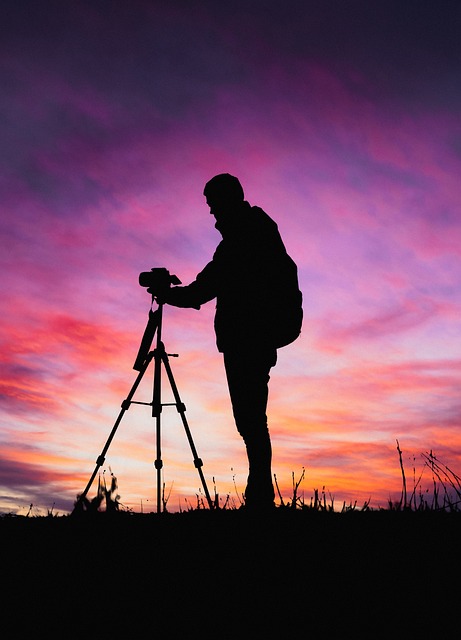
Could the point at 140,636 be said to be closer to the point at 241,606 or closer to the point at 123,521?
the point at 241,606

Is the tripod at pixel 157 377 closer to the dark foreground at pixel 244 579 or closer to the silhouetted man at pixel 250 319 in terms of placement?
the silhouetted man at pixel 250 319

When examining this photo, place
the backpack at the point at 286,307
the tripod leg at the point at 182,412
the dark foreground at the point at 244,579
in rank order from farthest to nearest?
the tripod leg at the point at 182,412, the backpack at the point at 286,307, the dark foreground at the point at 244,579

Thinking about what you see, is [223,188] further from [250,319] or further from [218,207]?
[250,319]

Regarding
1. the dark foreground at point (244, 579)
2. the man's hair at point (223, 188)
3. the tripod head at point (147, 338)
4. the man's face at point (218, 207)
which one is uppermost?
the man's hair at point (223, 188)

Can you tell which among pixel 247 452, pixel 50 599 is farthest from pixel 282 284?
pixel 50 599

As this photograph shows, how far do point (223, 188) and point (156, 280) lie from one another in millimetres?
1395

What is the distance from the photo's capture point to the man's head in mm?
7094

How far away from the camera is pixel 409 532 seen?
17.9ft

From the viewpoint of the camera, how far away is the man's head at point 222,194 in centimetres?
709

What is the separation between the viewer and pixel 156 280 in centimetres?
761

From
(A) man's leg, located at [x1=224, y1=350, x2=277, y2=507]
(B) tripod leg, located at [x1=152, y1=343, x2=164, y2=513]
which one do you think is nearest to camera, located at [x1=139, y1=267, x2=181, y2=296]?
(B) tripod leg, located at [x1=152, y1=343, x2=164, y2=513]

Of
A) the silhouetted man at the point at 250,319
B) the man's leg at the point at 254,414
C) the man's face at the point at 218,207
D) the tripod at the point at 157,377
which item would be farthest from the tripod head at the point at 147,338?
the man's face at the point at 218,207

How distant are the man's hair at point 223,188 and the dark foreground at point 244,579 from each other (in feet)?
11.4

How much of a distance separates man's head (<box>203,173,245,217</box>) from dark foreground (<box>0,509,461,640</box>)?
11.0 feet
